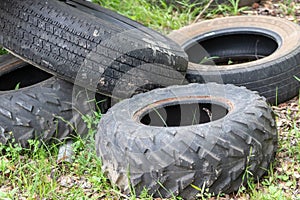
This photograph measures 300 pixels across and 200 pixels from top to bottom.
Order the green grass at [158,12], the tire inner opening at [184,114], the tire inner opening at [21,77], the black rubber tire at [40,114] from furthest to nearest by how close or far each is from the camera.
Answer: the green grass at [158,12] → the tire inner opening at [21,77] → the black rubber tire at [40,114] → the tire inner opening at [184,114]

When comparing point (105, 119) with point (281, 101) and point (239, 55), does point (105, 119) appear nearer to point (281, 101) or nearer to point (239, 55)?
point (281, 101)

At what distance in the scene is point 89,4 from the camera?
4988mm

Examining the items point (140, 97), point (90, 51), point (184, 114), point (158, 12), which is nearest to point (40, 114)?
point (90, 51)

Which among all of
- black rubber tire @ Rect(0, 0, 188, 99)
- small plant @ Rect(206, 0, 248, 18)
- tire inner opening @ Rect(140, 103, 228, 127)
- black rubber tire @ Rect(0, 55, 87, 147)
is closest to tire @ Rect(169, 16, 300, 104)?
black rubber tire @ Rect(0, 0, 188, 99)

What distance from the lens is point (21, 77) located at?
4.90m

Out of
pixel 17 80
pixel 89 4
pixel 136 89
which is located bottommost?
pixel 17 80

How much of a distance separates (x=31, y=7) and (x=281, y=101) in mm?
2037

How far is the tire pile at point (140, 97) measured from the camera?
10.8 ft

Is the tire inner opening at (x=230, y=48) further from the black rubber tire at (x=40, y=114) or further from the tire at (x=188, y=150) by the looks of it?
the tire at (x=188, y=150)

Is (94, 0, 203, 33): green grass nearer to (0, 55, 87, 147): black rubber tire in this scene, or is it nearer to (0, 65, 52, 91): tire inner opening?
(0, 65, 52, 91): tire inner opening

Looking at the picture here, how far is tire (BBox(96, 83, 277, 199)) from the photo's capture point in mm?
3250

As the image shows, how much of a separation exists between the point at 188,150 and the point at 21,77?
84.9 inches

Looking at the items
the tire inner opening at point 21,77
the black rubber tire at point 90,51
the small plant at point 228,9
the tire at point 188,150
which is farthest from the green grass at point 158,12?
the tire at point 188,150

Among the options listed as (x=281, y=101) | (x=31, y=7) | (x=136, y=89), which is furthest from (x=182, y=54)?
(x=31, y=7)
